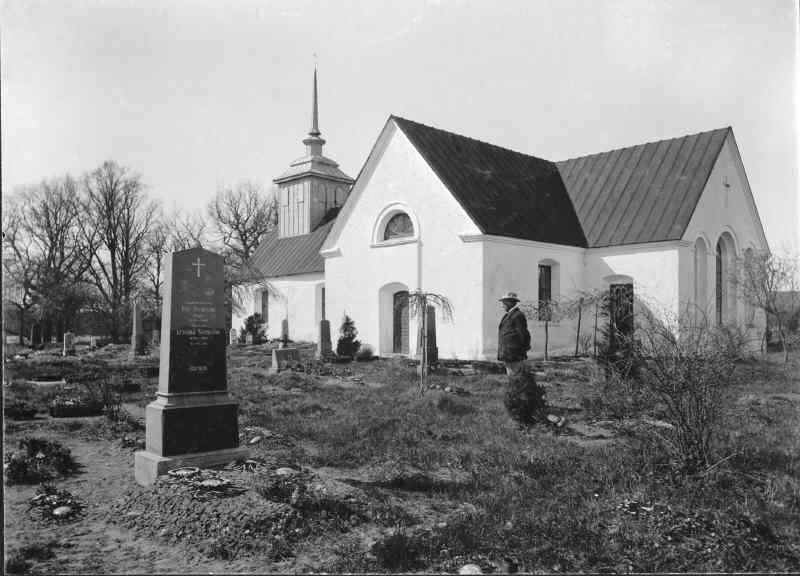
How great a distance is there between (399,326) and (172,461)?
15.1m

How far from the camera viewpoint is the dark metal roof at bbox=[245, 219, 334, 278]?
97.8ft

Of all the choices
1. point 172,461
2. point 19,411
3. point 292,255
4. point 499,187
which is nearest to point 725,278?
point 499,187

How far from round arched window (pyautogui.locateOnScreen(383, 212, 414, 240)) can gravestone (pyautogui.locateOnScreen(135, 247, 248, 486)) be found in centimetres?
1370

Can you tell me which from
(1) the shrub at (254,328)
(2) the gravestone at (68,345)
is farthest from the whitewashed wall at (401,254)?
(2) the gravestone at (68,345)

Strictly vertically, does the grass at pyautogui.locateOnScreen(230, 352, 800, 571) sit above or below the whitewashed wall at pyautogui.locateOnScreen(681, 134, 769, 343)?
below

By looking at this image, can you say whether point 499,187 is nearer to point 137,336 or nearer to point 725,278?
point 725,278

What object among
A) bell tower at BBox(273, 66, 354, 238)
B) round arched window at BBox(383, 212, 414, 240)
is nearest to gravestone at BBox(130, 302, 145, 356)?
round arched window at BBox(383, 212, 414, 240)

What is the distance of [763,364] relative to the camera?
16.0 meters

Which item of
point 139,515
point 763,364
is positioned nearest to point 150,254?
point 763,364

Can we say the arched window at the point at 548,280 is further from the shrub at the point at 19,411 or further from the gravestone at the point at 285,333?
the shrub at the point at 19,411

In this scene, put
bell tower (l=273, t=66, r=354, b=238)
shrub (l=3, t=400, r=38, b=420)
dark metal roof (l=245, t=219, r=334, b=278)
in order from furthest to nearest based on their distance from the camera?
bell tower (l=273, t=66, r=354, b=238) → dark metal roof (l=245, t=219, r=334, b=278) → shrub (l=3, t=400, r=38, b=420)

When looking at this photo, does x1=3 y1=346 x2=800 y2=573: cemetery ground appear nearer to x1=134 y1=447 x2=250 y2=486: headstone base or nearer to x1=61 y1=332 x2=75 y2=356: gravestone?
x1=134 y1=447 x2=250 y2=486: headstone base

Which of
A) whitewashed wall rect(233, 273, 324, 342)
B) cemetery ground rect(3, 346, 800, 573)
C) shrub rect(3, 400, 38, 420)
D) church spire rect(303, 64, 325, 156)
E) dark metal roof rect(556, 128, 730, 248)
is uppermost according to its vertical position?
church spire rect(303, 64, 325, 156)

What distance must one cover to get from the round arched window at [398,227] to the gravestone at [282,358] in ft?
17.1
